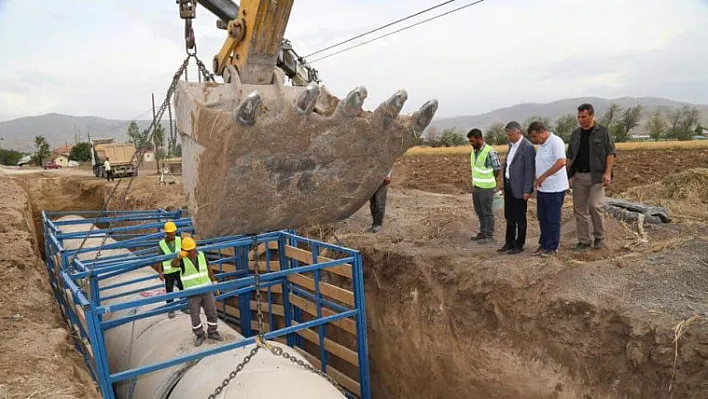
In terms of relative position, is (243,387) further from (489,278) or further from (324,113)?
(489,278)

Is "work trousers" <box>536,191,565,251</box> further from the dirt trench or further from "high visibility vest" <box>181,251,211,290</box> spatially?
"high visibility vest" <box>181,251,211,290</box>

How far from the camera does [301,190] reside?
456 cm

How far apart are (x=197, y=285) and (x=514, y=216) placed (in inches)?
154

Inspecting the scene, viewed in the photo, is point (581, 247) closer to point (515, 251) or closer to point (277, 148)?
point (515, 251)

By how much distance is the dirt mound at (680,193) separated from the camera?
8.16 m

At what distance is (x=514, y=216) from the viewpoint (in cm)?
630

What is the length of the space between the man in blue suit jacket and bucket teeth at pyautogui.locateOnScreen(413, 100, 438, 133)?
1872mm

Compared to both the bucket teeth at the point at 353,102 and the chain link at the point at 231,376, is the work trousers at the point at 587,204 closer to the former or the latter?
the bucket teeth at the point at 353,102

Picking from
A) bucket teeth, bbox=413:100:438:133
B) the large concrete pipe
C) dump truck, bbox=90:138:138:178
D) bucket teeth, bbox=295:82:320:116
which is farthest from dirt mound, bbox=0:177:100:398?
dump truck, bbox=90:138:138:178

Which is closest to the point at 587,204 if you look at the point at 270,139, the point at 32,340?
the point at 270,139

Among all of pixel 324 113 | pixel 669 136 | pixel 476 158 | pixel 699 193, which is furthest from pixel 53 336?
pixel 669 136

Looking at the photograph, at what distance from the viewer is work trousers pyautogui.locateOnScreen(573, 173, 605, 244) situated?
19.2ft

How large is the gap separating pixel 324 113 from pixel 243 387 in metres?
2.48

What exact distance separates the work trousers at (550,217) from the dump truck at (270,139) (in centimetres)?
213
